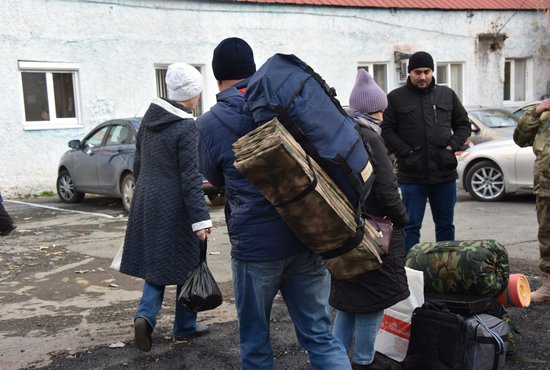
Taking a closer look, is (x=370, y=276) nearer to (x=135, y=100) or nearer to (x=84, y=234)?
(x=84, y=234)

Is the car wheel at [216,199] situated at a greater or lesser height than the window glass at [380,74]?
lesser

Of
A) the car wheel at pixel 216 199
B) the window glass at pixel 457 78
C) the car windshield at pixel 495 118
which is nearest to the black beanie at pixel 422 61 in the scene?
the car wheel at pixel 216 199

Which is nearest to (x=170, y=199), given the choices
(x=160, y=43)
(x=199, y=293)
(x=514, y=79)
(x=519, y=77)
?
(x=199, y=293)

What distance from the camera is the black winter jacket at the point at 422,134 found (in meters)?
5.27

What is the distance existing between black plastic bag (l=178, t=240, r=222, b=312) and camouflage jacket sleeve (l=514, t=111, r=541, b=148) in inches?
107

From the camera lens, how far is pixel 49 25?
13594 mm

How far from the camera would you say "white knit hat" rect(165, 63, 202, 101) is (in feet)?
13.8

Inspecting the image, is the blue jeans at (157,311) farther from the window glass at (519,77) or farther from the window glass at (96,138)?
the window glass at (519,77)

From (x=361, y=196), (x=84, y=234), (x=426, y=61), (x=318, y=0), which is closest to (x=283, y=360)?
(x=361, y=196)

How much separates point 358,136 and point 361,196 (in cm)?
26

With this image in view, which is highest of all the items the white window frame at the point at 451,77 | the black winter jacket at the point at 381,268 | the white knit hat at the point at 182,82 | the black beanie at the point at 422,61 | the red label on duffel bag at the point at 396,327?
the white window frame at the point at 451,77

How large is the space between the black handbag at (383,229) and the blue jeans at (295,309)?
348mm

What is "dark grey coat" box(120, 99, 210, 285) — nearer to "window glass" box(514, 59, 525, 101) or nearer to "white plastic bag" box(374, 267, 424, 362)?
"white plastic bag" box(374, 267, 424, 362)

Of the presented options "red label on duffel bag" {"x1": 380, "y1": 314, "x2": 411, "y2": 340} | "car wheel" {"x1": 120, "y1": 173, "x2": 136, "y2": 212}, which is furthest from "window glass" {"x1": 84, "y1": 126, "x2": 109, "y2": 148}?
"red label on duffel bag" {"x1": 380, "y1": 314, "x2": 411, "y2": 340}
